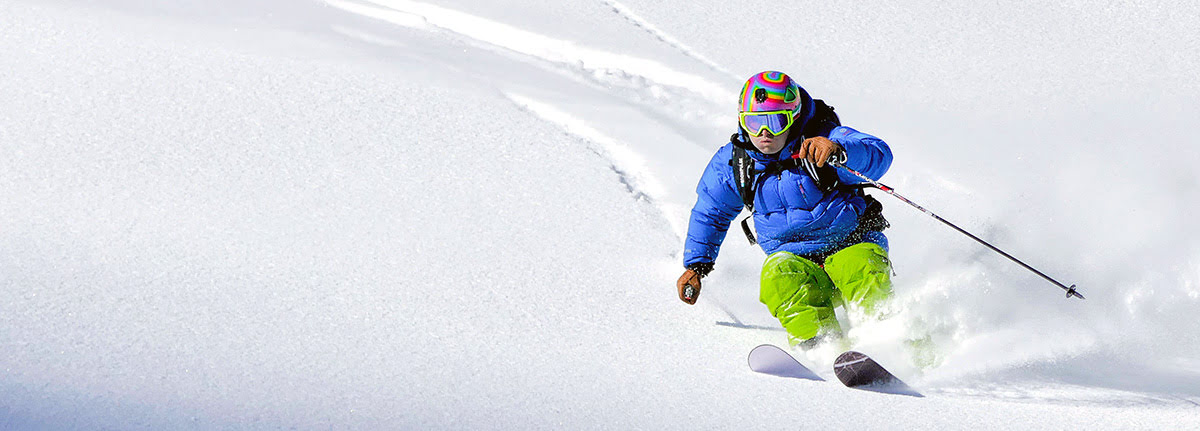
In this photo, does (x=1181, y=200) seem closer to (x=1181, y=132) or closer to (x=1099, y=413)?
(x=1181, y=132)

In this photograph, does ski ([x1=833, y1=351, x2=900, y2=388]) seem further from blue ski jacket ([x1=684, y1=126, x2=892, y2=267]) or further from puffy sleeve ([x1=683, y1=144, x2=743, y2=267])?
puffy sleeve ([x1=683, y1=144, x2=743, y2=267])

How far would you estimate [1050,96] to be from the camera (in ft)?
25.2

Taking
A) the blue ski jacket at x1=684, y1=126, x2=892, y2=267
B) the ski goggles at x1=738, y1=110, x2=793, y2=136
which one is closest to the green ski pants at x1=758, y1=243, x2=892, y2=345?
the blue ski jacket at x1=684, y1=126, x2=892, y2=267

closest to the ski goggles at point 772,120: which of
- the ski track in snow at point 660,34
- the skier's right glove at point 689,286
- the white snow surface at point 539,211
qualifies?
the skier's right glove at point 689,286

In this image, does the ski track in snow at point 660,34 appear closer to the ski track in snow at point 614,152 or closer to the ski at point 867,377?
the ski track in snow at point 614,152

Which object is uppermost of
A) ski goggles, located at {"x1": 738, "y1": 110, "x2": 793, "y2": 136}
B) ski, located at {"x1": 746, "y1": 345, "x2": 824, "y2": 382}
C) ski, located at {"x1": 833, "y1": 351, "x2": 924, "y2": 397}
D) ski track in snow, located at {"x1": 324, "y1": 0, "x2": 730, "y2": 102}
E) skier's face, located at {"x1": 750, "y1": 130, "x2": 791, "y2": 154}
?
ski track in snow, located at {"x1": 324, "y1": 0, "x2": 730, "y2": 102}

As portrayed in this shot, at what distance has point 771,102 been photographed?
166 inches

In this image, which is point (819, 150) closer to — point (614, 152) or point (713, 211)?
point (713, 211)

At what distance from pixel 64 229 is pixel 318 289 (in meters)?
1.20

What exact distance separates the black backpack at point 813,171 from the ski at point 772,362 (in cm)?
84

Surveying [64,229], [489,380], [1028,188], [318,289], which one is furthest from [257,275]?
[1028,188]

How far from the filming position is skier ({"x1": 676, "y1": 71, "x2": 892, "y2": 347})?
13.8 ft

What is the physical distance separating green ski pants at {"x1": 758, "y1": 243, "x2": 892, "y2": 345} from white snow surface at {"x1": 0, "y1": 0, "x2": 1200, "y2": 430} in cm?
11

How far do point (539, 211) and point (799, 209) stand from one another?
1557 millimetres
